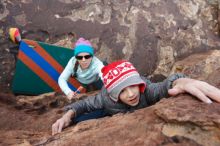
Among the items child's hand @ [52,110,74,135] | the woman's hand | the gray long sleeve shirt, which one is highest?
the woman's hand

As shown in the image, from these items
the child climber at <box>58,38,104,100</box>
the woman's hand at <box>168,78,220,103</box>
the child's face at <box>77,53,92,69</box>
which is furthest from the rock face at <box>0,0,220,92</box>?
the woman's hand at <box>168,78,220,103</box>

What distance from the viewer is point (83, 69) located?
153 inches

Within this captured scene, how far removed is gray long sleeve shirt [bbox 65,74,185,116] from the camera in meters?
2.27

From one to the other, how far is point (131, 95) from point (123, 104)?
0.14 m

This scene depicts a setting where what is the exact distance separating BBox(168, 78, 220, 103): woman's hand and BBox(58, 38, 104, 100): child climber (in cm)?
176

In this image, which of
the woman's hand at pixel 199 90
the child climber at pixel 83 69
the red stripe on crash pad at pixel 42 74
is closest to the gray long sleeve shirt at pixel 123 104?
the woman's hand at pixel 199 90

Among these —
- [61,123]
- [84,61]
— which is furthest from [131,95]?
[84,61]

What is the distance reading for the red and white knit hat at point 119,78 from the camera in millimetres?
2312

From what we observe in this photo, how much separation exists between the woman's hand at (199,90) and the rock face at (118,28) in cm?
240

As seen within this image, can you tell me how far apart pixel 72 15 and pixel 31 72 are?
787mm

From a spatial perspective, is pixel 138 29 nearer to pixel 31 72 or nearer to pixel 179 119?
pixel 31 72

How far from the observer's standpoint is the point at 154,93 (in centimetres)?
236

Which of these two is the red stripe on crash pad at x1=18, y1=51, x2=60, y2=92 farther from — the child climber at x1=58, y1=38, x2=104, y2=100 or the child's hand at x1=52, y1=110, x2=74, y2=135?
the child's hand at x1=52, y1=110, x2=74, y2=135

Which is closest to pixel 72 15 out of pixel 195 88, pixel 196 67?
pixel 196 67
